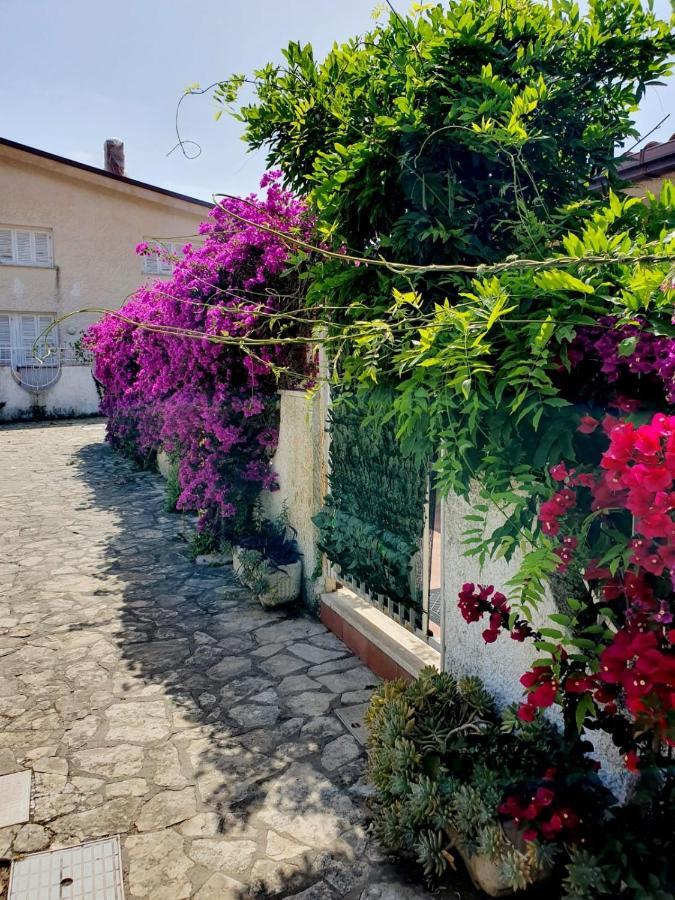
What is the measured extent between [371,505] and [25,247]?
2144 centimetres

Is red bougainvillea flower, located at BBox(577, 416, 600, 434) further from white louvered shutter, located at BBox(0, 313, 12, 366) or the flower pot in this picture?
white louvered shutter, located at BBox(0, 313, 12, 366)

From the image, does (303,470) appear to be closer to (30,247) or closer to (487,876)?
(487,876)

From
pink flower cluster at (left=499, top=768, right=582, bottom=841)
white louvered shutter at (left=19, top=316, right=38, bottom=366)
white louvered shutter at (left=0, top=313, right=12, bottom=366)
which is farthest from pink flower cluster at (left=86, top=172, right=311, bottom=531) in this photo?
white louvered shutter at (left=0, top=313, right=12, bottom=366)

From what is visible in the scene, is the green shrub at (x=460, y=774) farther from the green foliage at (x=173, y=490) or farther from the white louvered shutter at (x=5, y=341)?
the white louvered shutter at (x=5, y=341)

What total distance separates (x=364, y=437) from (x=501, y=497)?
7.07ft

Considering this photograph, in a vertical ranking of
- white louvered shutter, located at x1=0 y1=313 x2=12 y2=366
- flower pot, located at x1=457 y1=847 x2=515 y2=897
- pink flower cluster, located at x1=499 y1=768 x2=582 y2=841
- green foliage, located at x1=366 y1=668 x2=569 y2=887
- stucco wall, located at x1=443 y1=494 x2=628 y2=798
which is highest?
white louvered shutter, located at x1=0 y1=313 x2=12 y2=366

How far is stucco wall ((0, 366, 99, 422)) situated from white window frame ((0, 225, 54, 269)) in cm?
381

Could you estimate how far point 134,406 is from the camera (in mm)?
12602

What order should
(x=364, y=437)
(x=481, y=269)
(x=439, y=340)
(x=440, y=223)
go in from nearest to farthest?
(x=481, y=269) < (x=439, y=340) < (x=440, y=223) < (x=364, y=437)

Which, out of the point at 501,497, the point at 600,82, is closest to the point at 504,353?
the point at 501,497

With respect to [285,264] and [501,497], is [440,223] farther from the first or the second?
[285,264]

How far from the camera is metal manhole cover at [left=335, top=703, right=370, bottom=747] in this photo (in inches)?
151

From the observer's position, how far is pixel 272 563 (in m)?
5.83

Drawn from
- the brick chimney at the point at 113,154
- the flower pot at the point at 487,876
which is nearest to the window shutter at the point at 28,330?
the brick chimney at the point at 113,154
